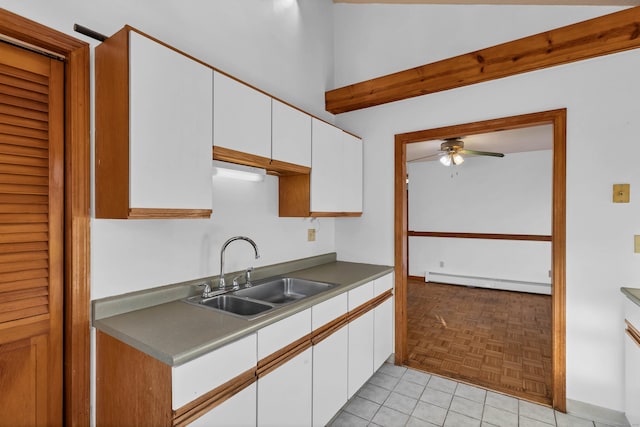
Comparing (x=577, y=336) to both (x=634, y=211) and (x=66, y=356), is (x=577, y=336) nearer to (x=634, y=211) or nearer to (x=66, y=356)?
(x=634, y=211)

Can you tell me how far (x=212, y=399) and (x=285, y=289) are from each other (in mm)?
1154

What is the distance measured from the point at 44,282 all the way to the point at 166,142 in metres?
0.78

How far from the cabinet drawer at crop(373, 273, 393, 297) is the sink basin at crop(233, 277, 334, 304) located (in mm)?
Answer: 530

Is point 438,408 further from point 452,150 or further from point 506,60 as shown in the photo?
point 452,150

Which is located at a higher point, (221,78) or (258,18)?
(258,18)

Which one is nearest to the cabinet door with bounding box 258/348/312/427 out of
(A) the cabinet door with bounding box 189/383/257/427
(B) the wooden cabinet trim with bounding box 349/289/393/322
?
(A) the cabinet door with bounding box 189/383/257/427

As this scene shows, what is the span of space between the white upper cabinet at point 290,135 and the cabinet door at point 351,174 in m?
0.53

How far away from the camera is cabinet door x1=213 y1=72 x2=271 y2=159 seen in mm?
1553

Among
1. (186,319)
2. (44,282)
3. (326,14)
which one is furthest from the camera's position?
(326,14)

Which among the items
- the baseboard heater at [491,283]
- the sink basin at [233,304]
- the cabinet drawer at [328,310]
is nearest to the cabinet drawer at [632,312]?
the cabinet drawer at [328,310]

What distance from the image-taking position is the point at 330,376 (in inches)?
73.2

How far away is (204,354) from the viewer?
3.74 feet

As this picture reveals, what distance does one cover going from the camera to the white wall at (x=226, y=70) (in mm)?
1416

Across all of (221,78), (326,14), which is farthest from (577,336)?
(326,14)
